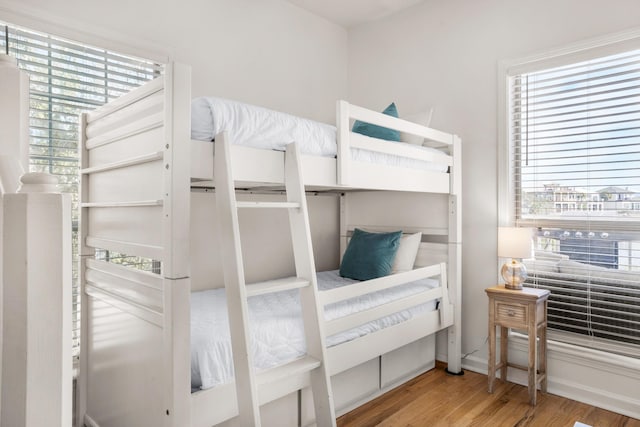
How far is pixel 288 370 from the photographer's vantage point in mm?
1626

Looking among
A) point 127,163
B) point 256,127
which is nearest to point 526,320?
point 256,127

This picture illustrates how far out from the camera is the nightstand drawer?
8.21ft

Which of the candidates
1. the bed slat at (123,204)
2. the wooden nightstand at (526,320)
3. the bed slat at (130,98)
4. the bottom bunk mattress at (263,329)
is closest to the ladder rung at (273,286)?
the bottom bunk mattress at (263,329)

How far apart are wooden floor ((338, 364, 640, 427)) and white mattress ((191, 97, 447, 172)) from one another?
1.48m

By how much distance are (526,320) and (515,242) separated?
47 cm

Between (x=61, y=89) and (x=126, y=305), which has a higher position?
(x=61, y=89)

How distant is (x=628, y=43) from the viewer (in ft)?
7.87

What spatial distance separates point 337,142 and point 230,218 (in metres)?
0.78

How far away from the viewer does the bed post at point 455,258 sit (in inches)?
115

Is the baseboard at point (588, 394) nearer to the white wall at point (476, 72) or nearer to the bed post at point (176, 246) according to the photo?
the white wall at point (476, 72)

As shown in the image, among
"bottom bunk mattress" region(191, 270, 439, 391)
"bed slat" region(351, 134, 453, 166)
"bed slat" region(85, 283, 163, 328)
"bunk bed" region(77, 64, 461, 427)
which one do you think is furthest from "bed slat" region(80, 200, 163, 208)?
"bed slat" region(351, 134, 453, 166)

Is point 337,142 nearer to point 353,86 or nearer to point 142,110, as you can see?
point 142,110

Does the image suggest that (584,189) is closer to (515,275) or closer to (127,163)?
(515,275)

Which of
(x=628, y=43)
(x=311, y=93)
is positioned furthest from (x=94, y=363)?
(x=628, y=43)
